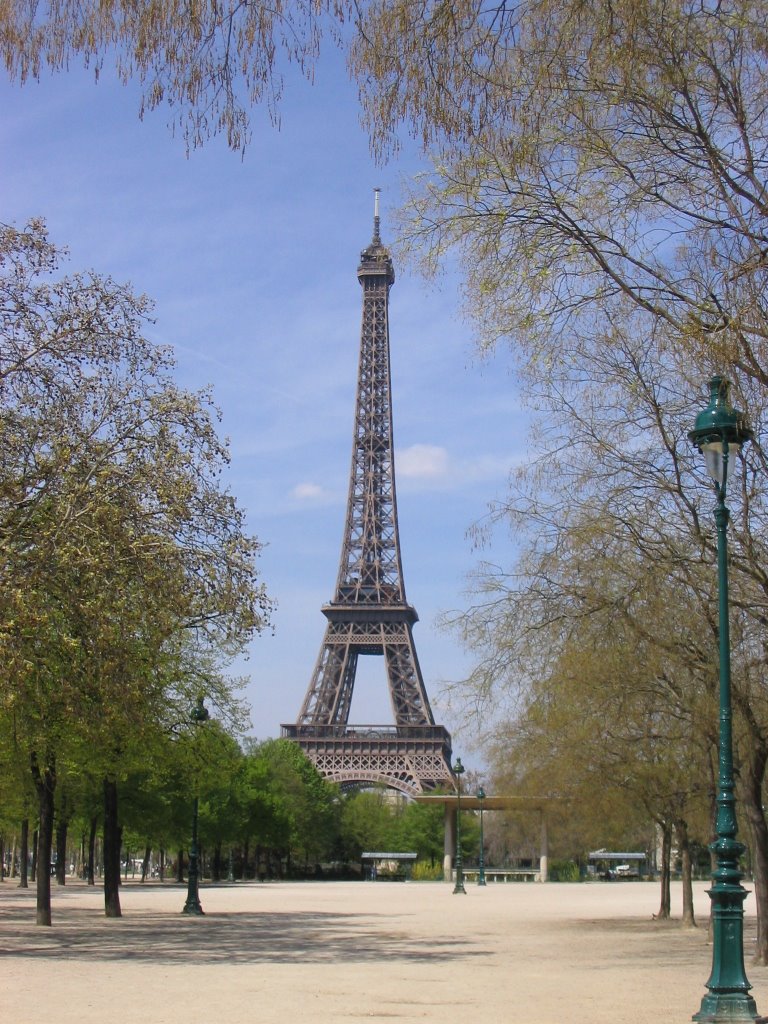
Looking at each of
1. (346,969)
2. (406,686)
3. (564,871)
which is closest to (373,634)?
(406,686)

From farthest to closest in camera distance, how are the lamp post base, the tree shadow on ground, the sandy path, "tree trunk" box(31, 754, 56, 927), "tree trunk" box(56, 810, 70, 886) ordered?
"tree trunk" box(56, 810, 70, 886) < "tree trunk" box(31, 754, 56, 927) < the tree shadow on ground < the sandy path < the lamp post base

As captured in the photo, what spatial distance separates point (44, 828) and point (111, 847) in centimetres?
441

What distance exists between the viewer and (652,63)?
10641 mm

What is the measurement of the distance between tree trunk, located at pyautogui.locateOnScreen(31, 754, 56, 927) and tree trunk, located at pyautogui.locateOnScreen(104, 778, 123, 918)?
1.99 meters

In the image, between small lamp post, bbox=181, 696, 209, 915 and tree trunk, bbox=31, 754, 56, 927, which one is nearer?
tree trunk, bbox=31, 754, 56, 927

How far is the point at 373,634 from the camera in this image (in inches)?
3959

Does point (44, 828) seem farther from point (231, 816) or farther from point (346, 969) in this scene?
point (231, 816)

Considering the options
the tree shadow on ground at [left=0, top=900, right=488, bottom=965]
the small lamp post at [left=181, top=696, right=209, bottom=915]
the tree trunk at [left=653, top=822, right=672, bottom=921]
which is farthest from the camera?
the tree trunk at [left=653, top=822, right=672, bottom=921]

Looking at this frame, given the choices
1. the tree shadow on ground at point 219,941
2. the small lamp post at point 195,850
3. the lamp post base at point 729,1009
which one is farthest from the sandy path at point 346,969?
the lamp post base at point 729,1009

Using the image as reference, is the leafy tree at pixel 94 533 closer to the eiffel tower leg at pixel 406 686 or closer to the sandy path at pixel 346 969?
the sandy path at pixel 346 969

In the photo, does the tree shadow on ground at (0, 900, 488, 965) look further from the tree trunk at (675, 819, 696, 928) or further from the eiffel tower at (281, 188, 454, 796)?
the eiffel tower at (281, 188, 454, 796)

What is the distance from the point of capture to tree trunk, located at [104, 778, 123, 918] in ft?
96.7

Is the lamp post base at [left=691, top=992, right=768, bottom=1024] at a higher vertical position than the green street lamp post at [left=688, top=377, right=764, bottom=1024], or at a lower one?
lower

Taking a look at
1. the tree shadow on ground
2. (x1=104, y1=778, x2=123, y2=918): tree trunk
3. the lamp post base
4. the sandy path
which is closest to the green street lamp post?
the lamp post base
